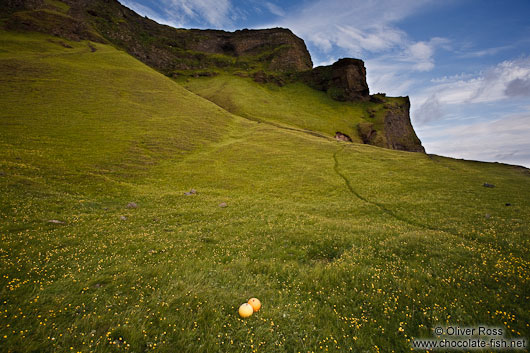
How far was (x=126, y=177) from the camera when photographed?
2942cm

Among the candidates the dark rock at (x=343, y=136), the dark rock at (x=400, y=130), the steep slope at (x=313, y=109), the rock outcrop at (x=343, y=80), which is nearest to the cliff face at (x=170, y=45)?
the steep slope at (x=313, y=109)

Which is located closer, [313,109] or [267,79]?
[313,109]

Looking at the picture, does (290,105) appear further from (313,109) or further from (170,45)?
(170,45)

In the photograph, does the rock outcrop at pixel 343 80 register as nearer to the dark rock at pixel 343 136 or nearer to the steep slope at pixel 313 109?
the steep slope at pixel 313 109

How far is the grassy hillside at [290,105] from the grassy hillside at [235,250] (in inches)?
2129

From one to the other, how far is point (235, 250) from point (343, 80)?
480ft

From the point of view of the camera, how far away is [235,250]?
13.2 meters

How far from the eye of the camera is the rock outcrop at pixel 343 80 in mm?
131875

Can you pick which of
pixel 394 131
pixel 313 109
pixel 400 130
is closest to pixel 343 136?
pixel 313 109

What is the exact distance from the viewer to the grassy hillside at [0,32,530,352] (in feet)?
22.1

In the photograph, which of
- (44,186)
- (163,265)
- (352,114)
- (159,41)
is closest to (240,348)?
(163,265)

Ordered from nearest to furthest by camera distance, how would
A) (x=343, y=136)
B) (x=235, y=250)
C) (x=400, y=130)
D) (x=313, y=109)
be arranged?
(x=235, y=250) < (x=343, y=136) < (x=313, y=109) < (x=400, y=130)

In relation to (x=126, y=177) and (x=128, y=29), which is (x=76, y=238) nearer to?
(x=126, y=177)

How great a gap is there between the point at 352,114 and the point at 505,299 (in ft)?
395
